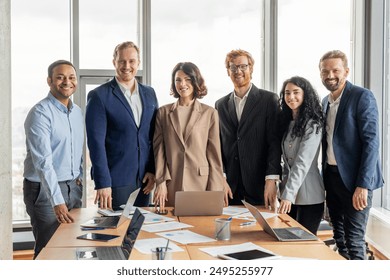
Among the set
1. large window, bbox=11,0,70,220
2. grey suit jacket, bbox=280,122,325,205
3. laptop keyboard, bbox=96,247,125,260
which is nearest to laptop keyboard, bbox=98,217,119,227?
laptop keyboard, bbox=96,247,125,260

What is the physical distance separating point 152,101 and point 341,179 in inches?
44.6

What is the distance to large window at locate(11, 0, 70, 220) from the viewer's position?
2480 millimetres

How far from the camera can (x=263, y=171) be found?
2.73m

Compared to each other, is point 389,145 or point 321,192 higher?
point 389,145

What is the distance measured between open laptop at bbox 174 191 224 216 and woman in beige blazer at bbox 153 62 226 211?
0.29 m

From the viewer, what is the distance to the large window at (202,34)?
329cm

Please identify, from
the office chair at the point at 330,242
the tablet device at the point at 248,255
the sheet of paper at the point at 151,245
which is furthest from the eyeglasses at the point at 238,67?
the tablet device at the point at 248,255

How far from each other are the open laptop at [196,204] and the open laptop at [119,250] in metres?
0.59

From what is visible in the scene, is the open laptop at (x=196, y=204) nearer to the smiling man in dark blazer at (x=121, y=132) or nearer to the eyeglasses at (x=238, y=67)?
the smiling man in dark blazer at (x=121, y=132)

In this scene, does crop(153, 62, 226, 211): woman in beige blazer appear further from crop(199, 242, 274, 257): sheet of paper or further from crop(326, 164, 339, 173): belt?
crop(199, 242, 274, 257): sheet of paper

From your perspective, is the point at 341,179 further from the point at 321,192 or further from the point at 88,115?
the point at 88,115

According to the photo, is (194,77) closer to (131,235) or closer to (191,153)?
(191,153)
